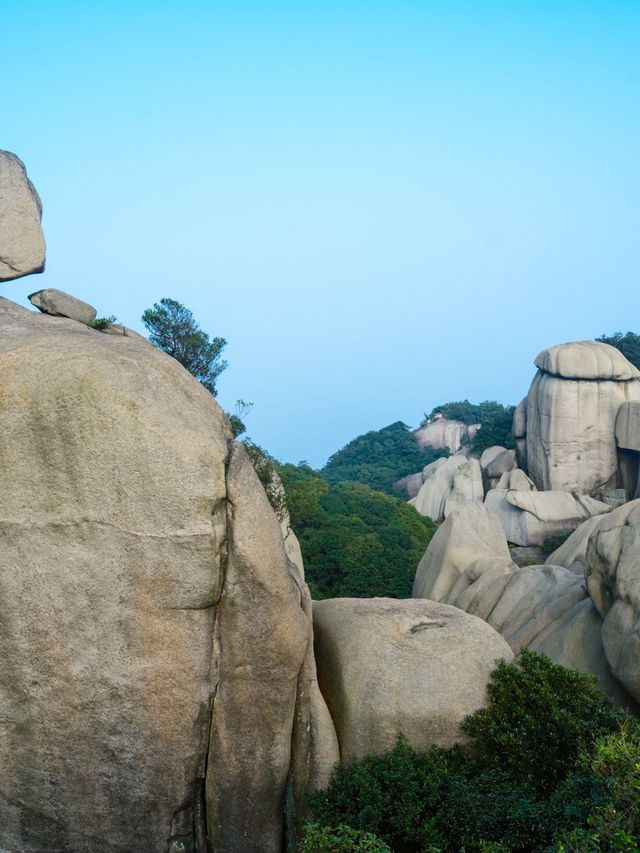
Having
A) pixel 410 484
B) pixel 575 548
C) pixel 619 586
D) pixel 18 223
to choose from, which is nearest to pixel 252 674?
pixel 619 586

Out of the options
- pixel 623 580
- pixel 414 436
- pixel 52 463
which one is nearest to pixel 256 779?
pixel 52 463

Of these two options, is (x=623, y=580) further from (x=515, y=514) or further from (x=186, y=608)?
→ (x=515, y=514)

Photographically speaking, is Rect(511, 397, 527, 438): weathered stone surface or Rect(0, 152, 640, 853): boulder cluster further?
Rect(511, 397, 527, 438): weathered stone surface

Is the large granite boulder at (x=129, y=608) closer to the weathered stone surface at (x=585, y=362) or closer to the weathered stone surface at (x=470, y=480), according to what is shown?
the weathered stone surface at (x=585, y=362)

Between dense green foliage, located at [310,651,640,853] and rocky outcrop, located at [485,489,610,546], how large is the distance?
34078 millimetres

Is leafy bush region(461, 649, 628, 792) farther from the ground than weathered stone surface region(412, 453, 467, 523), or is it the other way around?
leafy bush region(461, 649, 628, 792)

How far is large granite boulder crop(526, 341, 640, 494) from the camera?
47.8m

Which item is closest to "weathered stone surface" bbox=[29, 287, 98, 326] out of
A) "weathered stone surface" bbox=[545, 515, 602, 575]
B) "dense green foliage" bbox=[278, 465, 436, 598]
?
"weathered stone surface" bbox=[545, 515, 602, 575]

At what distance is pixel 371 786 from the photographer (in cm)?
1066

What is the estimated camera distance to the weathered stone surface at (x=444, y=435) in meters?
70.1

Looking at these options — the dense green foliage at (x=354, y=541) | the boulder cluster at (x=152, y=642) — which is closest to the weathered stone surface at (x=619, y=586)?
the boulder cluster at (x=152, y=642)

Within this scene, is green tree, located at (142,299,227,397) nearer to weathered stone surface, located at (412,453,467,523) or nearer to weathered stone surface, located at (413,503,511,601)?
weathered stone surface, located at (413,503,511,601)

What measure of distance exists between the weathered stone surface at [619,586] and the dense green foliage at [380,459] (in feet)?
157

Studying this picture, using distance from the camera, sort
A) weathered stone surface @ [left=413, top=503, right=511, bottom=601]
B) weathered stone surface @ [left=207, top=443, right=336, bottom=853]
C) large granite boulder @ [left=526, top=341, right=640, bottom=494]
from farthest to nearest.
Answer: large granite boulder @ [left=526, top=341, right=640, bottom=494], weathered stone surface @ [left=413, top=503, right=511, bottom=601], weathered stone surface @ [left=207, top=443, right=336, bottom=853]
